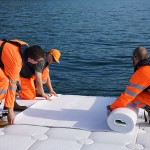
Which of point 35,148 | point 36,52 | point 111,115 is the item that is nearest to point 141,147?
point 111,115

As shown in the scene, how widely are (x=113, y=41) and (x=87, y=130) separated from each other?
52.3 feet

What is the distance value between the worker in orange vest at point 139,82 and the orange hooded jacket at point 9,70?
1373 millimetres

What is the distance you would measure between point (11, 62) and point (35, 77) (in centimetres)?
162

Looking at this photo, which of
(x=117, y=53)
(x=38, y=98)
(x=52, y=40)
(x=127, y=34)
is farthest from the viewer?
(x=127, y=34)

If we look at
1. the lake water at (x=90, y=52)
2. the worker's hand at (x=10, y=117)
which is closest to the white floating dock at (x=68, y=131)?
the worker's hand at (x=10, y=117)

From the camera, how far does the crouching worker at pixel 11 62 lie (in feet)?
15.9

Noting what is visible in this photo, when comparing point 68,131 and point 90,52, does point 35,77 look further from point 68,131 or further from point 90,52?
point 90,52

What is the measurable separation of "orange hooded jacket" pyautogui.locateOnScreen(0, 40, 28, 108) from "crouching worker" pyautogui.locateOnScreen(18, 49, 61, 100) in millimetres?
1108

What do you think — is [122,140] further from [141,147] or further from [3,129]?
[3,129]

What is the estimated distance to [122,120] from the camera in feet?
15.7

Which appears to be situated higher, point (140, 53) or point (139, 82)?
point (140, 53)

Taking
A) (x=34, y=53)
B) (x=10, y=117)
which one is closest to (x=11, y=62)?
→ (x=34, y=53)

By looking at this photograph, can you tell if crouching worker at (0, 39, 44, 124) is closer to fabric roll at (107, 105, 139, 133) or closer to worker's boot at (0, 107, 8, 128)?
worker's boot at (0, 107, 8, 128)

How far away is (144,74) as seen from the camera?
15.3 ft
